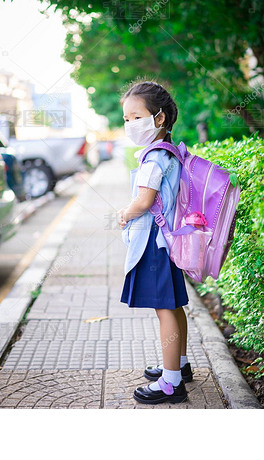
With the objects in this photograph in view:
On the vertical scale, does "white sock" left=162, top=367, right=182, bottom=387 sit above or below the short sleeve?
below

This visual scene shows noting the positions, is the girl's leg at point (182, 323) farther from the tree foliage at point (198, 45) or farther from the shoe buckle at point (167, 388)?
the tree foliage at point (198, 45)

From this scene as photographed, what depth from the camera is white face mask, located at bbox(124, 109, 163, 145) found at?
306cm

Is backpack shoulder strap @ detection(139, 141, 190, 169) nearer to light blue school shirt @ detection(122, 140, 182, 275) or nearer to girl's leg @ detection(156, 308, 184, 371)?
light blue school shirt @ detection(122, 140, 182, 275)

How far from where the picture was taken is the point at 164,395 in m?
3.14

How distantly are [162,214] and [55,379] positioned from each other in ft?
4.05

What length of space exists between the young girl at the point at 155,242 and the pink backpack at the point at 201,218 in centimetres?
4

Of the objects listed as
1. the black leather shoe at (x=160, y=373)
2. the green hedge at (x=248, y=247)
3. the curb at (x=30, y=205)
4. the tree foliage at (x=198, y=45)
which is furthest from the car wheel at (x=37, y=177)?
the black leather shoe at (x=160, y=373)

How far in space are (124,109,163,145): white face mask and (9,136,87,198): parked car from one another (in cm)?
949

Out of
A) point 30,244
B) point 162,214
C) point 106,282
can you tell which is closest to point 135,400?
point 162,214

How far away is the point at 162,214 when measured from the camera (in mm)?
3053

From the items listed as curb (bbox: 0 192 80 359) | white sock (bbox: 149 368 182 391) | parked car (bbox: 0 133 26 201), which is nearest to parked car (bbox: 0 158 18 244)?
curb (bbox: 0 192 80 359)

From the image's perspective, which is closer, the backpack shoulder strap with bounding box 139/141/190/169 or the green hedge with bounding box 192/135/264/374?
the green hedge with bounding box 192/135/264/374

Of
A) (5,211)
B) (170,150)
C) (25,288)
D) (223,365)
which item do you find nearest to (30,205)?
(5,211)
